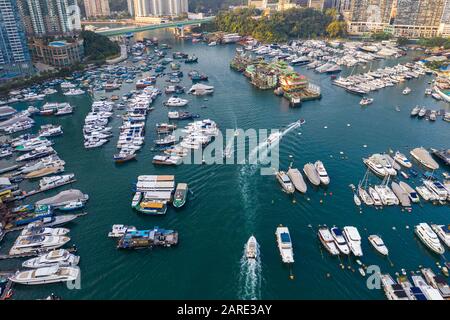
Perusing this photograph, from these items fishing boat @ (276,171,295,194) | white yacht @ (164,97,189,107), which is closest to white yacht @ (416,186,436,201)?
fishing boat @ (276,171,295,194)

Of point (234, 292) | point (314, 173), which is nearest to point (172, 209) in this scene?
point (234, 292)

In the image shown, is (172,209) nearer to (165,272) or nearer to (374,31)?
(165,272)

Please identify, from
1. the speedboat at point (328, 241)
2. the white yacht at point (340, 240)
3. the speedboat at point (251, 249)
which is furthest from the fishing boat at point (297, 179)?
the speedboat at point (251, 249)

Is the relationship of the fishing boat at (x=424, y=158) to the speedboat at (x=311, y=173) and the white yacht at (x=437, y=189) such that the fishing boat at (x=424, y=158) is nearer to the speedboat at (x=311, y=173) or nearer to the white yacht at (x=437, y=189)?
the white yacht at (x=437, y=189)

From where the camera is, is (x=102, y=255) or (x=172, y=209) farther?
(x=172, y=209)

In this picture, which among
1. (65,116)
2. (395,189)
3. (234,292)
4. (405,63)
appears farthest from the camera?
(405,63)

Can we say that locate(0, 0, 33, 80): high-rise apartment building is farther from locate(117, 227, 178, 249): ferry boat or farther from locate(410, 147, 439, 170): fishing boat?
locate(410, 147, 439, 170): fishing boat
